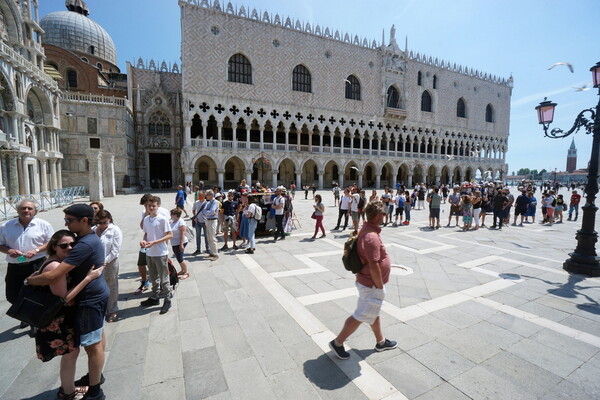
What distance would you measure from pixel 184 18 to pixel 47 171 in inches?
715

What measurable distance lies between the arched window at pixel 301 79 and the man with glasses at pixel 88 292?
32788mm

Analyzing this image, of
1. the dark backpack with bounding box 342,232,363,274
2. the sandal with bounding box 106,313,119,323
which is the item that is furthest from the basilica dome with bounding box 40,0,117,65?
the dark backpack with bounding box 342,232,363,274

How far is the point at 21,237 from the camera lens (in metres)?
3.31

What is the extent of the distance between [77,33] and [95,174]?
33.4 meters

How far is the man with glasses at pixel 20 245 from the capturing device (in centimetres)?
326

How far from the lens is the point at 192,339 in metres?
3.31

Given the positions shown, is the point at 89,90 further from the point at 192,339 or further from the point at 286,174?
the point at 192,339

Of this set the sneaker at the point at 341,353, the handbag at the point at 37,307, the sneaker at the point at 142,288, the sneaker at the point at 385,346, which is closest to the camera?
the handbag at the point at 37,307

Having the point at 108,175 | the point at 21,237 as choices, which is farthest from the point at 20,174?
the point at 21,237

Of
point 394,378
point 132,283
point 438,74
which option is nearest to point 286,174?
point 438,74

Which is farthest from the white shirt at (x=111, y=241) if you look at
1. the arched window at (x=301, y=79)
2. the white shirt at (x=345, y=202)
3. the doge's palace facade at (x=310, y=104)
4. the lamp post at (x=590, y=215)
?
the arched window at (x=301, y=79)

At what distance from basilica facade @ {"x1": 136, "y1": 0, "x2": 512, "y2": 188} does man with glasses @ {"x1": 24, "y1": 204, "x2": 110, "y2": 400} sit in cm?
2638

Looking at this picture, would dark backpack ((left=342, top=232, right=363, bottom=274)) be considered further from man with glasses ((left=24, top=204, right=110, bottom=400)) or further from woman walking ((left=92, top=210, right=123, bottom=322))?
woman walking ((left=92, top=210, right=123, bottom=322))

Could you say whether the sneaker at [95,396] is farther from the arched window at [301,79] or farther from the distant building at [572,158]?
the distant building at [572,158]
